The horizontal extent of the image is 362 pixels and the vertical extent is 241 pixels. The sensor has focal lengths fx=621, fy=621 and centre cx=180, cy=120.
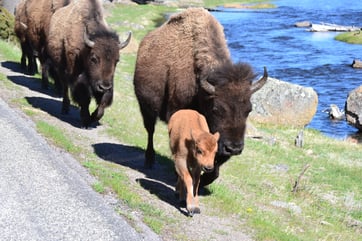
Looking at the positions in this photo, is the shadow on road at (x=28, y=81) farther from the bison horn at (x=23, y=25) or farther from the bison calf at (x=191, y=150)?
the bison calf at (x=191, y=150)

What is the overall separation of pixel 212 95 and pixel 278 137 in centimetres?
1093

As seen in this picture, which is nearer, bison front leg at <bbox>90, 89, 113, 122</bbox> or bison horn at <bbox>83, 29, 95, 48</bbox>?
bison horn at <bbox>83, 29, 95, 48</bbox>

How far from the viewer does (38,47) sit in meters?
17.4

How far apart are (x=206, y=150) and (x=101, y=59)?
5.42 metres

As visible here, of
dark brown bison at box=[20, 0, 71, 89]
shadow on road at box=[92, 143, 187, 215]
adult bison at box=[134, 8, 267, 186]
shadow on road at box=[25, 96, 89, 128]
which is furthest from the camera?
dark brown bison at box=[20, 0, 71, 89]

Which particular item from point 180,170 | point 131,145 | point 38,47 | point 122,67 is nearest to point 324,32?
point 122,67

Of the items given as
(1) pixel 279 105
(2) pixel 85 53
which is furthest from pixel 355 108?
(2) pixel 85 53

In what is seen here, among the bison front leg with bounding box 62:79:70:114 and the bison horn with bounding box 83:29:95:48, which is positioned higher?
the bison horn with bounding box 83:29:95:48

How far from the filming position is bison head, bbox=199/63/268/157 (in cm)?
811

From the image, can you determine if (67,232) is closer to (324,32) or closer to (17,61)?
(17,61)

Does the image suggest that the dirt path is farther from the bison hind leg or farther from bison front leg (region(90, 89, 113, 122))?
bison front leg (region(90, 89, 113, 122))

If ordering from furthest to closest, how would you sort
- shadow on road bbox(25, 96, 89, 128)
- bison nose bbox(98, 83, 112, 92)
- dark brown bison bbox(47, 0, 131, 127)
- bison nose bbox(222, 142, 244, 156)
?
shadow on road bbox(25, 96, 89, 128)
dark brown bison bbox(47, 0, 131, 127)
bison nose bbox(98, 83, 112, 92)
bison nose bbox(222, 142, 244, 156)

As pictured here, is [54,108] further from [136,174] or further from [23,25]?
[136,174]

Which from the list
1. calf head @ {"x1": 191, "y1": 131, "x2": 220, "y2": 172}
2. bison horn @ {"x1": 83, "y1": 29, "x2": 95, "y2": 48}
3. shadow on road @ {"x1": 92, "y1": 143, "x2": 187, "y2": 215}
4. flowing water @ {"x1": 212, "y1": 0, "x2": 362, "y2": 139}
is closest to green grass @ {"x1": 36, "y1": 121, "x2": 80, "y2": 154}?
shadow on road @ {"x1": 92, "y1": 143, "x2": 187, "y2": 215}
